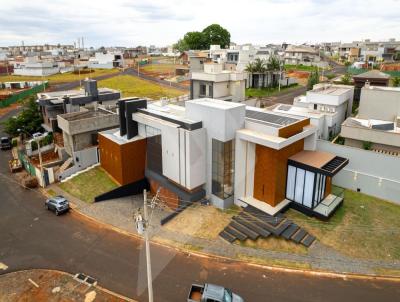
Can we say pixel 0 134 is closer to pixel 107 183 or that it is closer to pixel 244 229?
pixel 107 183

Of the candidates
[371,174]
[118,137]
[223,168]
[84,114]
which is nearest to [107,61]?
[84,114]

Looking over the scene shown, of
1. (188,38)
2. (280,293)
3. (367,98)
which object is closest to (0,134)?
(280,293)

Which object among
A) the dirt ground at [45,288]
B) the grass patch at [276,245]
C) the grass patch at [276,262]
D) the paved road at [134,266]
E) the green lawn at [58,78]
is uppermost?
the green lawn at [58,78]

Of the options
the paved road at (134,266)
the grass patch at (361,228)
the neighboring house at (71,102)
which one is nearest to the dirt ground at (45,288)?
the paved road at (134,266)

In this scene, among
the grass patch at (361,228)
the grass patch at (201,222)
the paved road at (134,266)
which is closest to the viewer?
the paved road at (134,266)

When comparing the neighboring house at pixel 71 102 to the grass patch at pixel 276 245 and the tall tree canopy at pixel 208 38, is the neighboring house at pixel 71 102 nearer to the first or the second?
the grass patch at pixel 276 245

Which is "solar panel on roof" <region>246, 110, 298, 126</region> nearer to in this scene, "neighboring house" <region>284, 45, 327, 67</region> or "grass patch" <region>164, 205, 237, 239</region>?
"grass patch" <region>164, 205, 237, 239</region>
